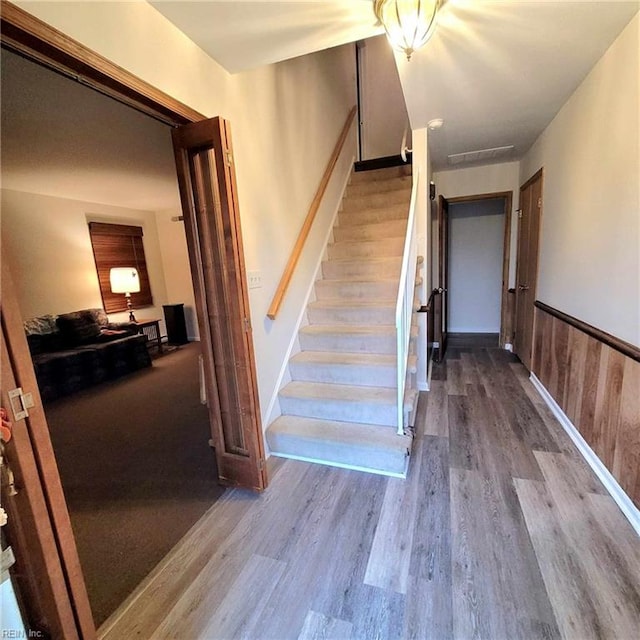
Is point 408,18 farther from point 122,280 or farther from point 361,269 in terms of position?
point 122,280

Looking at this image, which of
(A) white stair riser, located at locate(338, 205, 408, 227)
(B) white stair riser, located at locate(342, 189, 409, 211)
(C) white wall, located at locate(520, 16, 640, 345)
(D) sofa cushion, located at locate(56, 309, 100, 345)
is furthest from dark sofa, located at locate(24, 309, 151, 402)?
(C) white wall, located at locate(520, 16, 640, 345)

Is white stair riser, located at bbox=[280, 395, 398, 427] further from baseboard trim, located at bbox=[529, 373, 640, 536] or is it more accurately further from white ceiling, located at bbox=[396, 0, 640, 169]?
white ceiling, located at bbox=[396, 0, 640, 169]

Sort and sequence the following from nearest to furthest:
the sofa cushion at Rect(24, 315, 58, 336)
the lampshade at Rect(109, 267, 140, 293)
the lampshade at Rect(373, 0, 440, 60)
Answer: the lampshade at Rect(373, 0, 440, 60), the sofa cushion at Rect(24, 315, 58, 336), the lampshade at Rect(109, 267, 140, 293)

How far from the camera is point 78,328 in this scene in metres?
4.40

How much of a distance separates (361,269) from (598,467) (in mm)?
2284

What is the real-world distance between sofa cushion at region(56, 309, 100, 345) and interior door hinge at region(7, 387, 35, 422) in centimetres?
411

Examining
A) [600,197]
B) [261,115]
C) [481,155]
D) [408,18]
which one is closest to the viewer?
[408,18]

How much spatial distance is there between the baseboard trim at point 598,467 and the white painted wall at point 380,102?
3.91m

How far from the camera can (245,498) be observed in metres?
1.96

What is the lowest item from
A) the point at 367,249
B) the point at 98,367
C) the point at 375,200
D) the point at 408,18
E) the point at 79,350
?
the point at 98,367

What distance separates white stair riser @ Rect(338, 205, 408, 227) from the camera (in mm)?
3662

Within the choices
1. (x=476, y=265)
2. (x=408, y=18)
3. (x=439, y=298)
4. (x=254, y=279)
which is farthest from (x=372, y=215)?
(x=476, y=265)

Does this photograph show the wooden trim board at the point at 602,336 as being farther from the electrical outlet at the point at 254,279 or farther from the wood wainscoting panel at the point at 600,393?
the electrical outlet at the point at 254,279

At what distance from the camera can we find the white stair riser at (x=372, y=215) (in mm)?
3662
